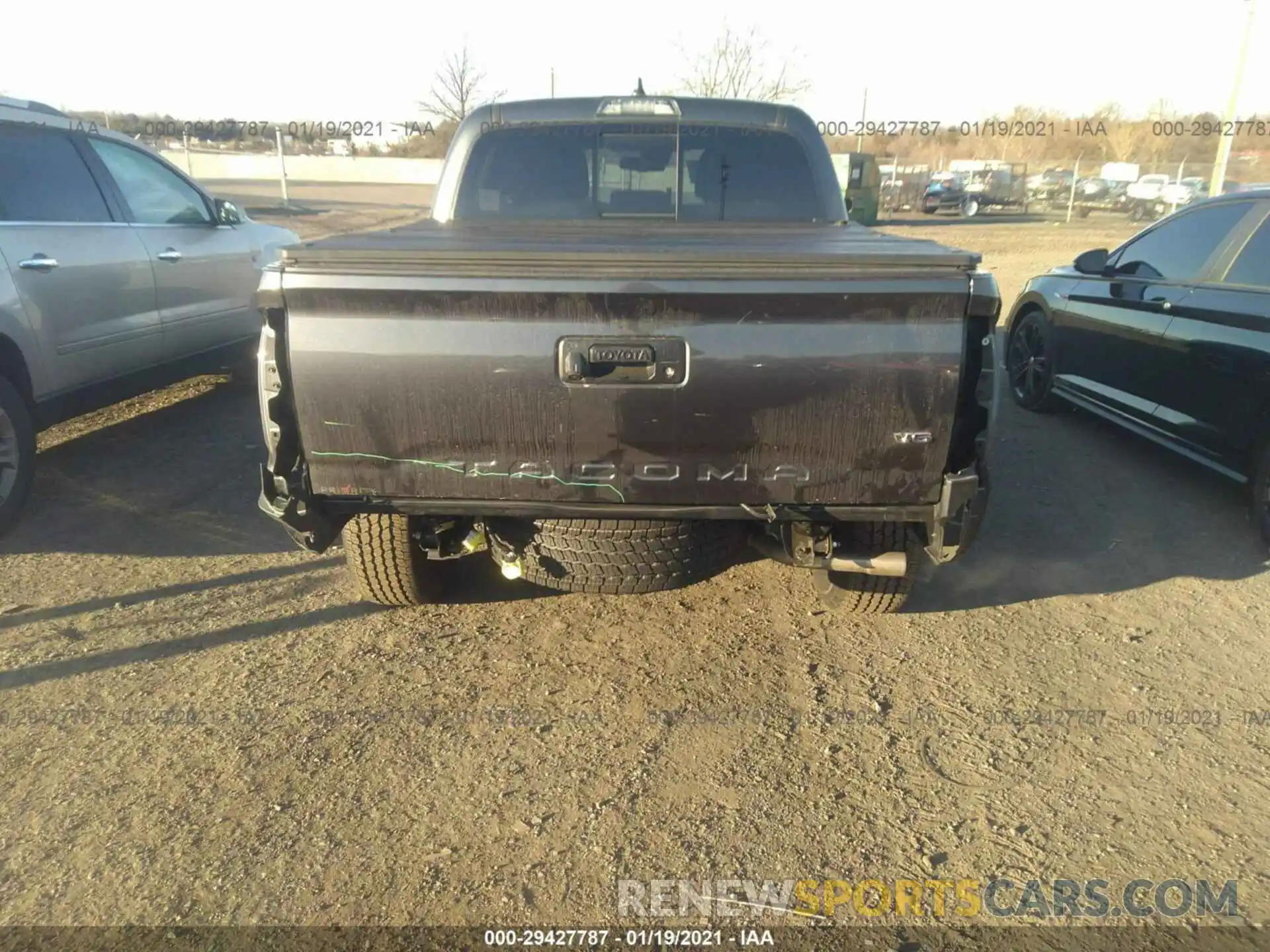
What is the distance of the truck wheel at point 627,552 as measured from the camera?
9.73 feet

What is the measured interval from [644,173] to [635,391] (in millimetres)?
2262

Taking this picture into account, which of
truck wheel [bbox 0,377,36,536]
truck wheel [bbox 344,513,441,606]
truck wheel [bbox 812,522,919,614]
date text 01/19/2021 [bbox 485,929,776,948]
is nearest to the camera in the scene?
date text 01/19/2021 [bbox 485,929,776,948]

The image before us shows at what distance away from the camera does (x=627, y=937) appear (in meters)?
2.19

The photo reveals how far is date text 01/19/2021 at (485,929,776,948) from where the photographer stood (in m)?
2.17

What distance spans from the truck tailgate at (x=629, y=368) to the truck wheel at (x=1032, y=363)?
4.44 meters

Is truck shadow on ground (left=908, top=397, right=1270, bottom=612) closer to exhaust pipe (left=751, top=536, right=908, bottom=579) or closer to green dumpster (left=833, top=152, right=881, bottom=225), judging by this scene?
exhaust pipe (left=751, top=536, right=908, bottom=579)

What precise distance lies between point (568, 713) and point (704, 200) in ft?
8.58

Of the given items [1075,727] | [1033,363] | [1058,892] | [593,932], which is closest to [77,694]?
[593,932]

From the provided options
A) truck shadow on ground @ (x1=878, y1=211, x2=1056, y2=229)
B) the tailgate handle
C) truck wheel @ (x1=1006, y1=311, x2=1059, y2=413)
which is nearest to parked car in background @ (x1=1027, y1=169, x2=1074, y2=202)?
truck shadow on ground @ (x1=878, y1=211, x2=1056, y2=229)

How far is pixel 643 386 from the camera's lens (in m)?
2.58

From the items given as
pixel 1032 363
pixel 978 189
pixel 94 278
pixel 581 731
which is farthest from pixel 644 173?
pixel 978 189

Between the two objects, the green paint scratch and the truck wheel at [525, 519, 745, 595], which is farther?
the truck wheel at [525, 519, 745, 595]

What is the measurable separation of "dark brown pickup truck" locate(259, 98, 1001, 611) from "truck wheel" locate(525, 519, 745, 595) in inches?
0.5

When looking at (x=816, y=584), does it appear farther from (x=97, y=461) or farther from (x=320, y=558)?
(x=97, y=461)
